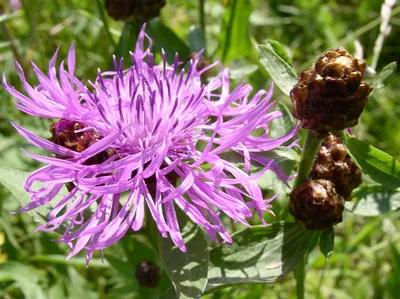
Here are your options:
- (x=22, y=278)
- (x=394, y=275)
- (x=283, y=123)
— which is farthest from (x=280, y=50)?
(x=22, y=278)

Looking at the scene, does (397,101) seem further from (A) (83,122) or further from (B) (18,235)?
(A) (83,122)

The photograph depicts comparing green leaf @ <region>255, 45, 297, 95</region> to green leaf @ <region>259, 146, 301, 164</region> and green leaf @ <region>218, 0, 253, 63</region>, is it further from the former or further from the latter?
green leaf @ <region>218, 0, 253, 63</region>

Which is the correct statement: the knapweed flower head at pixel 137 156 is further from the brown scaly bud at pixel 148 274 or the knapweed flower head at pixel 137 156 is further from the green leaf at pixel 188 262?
the brown scaly bud at pixel 148 274

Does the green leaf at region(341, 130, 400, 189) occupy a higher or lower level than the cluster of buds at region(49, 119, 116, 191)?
lower

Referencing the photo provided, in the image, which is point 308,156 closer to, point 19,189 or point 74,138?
point 74,138

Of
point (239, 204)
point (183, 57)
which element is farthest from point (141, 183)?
point (183, 57)

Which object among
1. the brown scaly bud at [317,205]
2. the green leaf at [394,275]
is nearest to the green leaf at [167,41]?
the brown scaly bud at [317,205]

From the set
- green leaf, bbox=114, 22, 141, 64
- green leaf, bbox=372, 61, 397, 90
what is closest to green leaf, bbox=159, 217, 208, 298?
green leaf, bbox=372, 61, 397, 90
